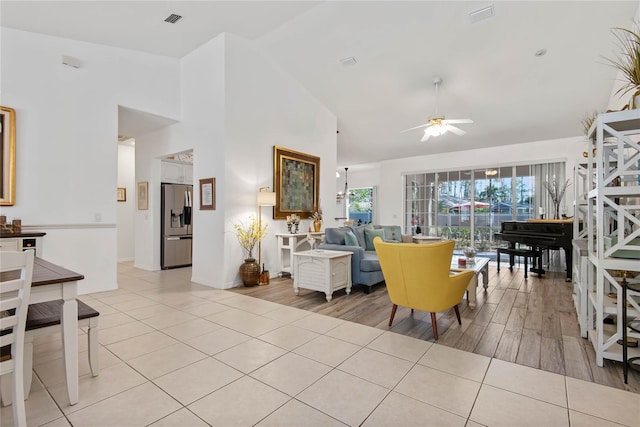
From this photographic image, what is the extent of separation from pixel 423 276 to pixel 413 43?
12.0 feet

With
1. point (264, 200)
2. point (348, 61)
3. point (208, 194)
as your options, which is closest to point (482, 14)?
point (348, 61)

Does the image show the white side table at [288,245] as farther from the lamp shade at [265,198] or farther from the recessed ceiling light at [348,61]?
the recessed ceiling light at [348,61]

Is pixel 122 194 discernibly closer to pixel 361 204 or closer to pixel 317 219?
pixel 317 219

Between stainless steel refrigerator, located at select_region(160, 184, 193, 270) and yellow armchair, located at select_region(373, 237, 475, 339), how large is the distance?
4734 mm

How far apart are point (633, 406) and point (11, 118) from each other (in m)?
6.34

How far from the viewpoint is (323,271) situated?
4.07 m

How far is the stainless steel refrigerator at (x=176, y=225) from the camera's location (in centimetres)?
613

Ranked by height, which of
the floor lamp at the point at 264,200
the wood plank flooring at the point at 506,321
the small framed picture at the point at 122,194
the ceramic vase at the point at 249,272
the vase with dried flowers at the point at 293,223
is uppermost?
the small framed picture at the point at 122,194

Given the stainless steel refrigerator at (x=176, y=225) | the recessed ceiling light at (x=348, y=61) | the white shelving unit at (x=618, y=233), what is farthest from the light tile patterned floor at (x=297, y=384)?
the recessed ceiling light at (x=348, y=61)

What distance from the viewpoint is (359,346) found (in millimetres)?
2641

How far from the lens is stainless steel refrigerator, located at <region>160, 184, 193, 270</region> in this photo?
241 inches

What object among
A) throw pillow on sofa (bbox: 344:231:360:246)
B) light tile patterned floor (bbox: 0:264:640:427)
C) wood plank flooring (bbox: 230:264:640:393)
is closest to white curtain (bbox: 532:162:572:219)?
wood plank flooring (bbox: 230:264:640:393)

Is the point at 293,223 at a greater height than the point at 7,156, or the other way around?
the point at 7,156

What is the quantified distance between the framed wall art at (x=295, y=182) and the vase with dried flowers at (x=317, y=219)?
0.09 metres
